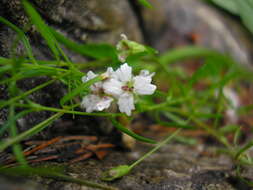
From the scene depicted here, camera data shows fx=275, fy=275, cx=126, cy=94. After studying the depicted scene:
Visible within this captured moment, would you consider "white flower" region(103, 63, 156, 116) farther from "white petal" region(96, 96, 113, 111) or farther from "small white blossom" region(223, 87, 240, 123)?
"small white blossom" region(223, 87, 240, 123)

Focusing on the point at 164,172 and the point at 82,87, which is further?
the point at 164,172

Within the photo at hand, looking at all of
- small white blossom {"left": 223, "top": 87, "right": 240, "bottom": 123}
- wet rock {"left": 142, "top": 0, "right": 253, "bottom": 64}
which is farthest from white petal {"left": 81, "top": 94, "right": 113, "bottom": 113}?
wet rock {"left": 142, "top": 0, "right": 253, "bottom": 64}

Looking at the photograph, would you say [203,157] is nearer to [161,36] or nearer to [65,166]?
[65,166]

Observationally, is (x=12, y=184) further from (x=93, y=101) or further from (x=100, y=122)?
(x=100, y=122)

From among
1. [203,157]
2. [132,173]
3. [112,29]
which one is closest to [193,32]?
[112,29]

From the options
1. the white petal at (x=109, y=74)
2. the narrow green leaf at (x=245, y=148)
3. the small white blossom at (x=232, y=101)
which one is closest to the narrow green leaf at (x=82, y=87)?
Answer: the white petal at (x=109, y=74)

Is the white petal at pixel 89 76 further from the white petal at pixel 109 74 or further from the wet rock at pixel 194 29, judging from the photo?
the wet rock at pixel 194 29

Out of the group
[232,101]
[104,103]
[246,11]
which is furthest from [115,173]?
[232,101]
